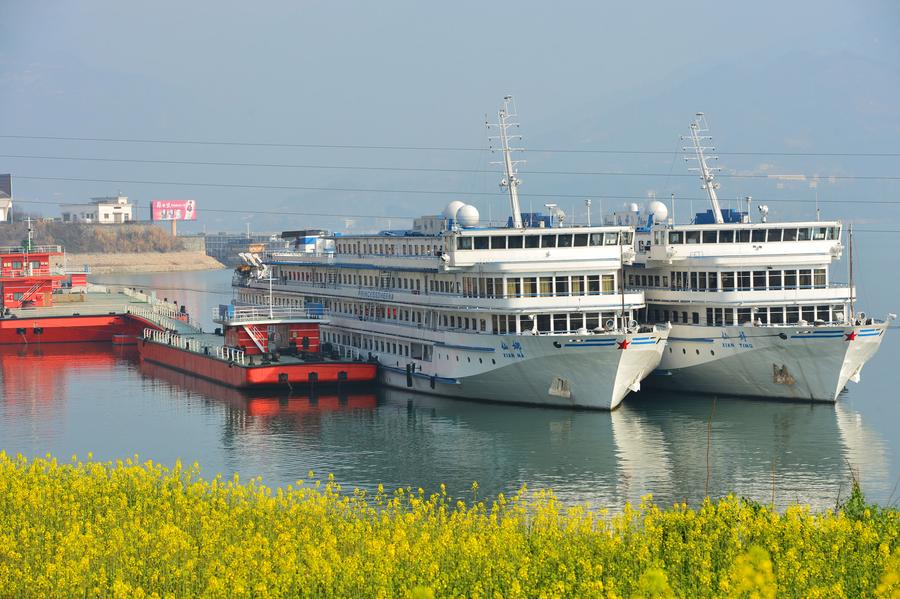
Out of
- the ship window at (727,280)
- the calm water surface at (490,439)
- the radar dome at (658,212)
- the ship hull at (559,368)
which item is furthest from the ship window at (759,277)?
the radar dome at (658,212)

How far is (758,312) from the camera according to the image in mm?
53719

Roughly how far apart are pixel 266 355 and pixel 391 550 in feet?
134

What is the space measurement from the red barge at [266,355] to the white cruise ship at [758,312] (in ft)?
45.5

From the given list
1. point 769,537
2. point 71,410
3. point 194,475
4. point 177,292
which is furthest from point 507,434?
point 177,292

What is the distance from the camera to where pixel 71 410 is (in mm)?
55781

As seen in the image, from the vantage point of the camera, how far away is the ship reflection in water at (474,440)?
40219 millimetres

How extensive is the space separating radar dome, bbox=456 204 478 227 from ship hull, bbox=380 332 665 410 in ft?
18.9

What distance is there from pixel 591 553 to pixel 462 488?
14983mm

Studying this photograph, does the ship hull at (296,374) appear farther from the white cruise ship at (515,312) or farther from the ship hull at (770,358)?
the ship hull at (770,358)

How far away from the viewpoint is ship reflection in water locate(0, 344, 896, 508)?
40.2 meters

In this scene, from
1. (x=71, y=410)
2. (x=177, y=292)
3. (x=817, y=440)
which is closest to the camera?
(x=817, y=440)

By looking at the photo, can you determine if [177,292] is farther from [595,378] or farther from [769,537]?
[769,537]

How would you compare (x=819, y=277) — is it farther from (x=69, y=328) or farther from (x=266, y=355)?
(x=69, y=328)

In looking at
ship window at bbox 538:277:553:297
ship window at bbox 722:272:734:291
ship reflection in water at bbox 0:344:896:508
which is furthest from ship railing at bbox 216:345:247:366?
ship window at bbox 722:272:734:291
